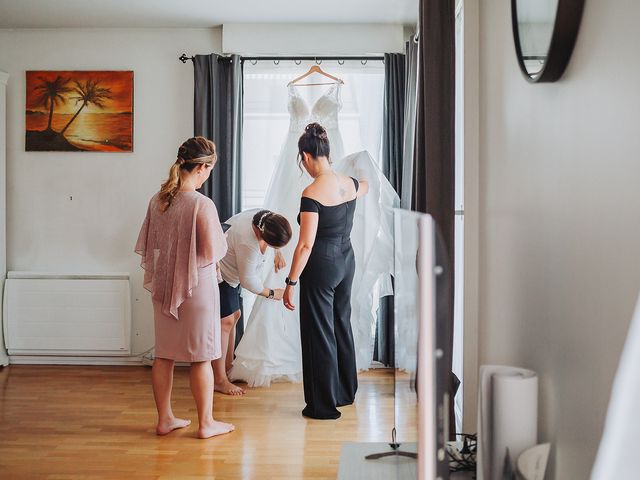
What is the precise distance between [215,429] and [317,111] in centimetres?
241

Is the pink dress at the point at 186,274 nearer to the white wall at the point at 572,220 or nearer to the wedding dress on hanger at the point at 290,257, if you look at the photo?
the wedding dress on hanger at the point at 290,257

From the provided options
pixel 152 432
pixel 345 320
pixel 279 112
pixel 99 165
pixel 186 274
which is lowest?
pixel 152 432

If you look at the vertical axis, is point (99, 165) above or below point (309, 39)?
below

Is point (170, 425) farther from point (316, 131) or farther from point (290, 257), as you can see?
point (316, 131)

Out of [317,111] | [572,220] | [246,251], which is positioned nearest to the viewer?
[572,220]

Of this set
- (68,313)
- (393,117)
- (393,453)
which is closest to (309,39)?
(393,117)

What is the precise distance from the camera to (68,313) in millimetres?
5293

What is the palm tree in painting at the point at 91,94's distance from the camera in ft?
17.5

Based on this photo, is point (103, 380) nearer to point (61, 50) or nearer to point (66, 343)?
point (66, 343)

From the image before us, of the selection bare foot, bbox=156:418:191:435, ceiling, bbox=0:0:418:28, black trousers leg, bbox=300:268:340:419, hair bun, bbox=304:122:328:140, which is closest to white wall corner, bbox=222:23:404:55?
ceiling, bbox=0:0:418:28

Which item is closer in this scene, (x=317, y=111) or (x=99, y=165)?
(x=317, y=111)

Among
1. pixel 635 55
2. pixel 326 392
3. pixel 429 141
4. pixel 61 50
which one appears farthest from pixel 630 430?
pixel 61 50

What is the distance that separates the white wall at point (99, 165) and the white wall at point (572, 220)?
137 inches

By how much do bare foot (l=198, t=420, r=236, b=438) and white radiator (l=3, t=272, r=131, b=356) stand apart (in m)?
1.87
